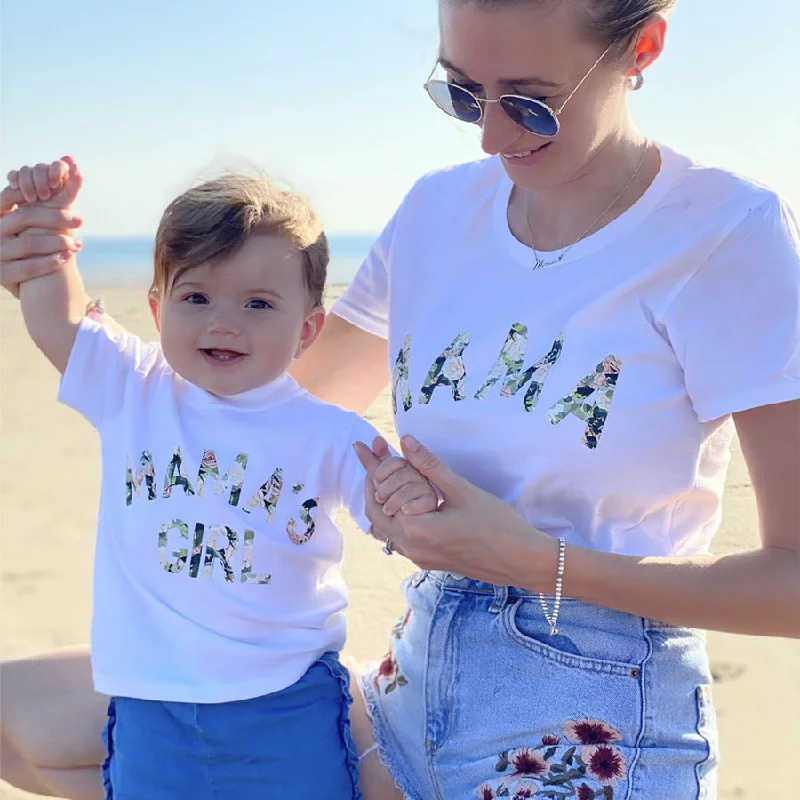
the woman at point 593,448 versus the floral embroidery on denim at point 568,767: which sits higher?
the woman at point 593,448

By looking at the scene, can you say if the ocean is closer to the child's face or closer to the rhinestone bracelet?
the child's face

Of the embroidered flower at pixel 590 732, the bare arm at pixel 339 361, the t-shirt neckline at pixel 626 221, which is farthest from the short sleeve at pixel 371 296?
the embroidered flower at pixel 590 732

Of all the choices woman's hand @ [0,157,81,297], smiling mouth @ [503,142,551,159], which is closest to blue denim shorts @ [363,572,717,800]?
smiling mouth @ [503,142,551,159]

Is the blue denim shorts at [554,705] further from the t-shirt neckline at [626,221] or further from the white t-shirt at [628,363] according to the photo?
the t-shirt neckline at [626,221]

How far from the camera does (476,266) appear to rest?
7.00 feet

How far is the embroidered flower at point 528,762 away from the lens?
1.82 metres

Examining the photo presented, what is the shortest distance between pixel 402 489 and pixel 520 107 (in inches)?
29.5

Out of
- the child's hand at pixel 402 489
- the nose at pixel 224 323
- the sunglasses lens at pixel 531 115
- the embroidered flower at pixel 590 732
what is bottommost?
the embroidered flower at pixel 590 732

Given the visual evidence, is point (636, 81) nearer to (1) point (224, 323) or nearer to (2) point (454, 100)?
(2) point (454, 100)

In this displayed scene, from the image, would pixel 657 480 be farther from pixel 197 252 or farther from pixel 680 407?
pixel 197 252

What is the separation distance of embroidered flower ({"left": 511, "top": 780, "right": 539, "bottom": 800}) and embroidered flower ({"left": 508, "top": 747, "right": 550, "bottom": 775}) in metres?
0.03

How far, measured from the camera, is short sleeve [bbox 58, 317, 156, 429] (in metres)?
2.19

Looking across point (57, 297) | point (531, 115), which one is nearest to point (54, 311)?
point (57, 297)

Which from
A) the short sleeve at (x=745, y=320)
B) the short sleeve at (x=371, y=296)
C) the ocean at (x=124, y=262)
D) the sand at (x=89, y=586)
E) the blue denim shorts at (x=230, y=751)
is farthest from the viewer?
the ocean at (x=124, y=262)
